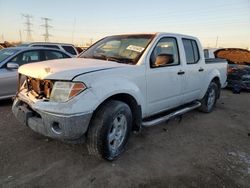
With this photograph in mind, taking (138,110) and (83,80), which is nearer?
(83,80)

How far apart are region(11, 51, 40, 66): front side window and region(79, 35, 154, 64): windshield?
2.52m

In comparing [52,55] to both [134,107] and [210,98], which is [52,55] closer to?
[134,107]

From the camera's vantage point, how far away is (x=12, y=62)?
607 cm

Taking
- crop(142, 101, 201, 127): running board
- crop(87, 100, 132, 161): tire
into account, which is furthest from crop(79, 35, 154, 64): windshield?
crop(142, 101, 201, 127): running board

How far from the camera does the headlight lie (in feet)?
9.52

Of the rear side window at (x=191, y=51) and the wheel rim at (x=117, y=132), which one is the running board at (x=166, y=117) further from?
the rear side window at (x=191, y=51)

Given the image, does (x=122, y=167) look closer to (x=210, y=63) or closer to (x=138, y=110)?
(x=138, y=110)

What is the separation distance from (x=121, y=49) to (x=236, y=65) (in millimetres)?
7197

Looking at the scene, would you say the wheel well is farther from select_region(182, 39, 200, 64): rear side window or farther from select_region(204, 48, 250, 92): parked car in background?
select_region(204, 48, 250, 92): parked car in background

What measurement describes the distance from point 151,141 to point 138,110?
837 mm

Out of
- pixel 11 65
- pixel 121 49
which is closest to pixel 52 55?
pixel 11 65

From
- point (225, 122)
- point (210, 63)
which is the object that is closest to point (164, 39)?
point (210, 63)

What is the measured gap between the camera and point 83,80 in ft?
9.64

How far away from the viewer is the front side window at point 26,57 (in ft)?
20.6
